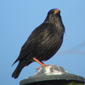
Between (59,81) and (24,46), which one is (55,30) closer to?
(24,46)

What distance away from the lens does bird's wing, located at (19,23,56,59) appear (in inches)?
280

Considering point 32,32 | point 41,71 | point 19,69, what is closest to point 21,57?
point 19,69

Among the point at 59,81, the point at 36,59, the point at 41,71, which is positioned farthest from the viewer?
the point at 36,59

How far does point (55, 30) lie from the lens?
23.6ft

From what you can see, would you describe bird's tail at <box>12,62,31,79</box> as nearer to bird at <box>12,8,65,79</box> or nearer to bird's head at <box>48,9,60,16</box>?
bird at <box>12,8,65,79</box>

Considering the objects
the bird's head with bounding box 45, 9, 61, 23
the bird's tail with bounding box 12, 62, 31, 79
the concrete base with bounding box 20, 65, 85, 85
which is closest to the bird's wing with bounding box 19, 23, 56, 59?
the bird's tail with bounding box 12, 62, 31, 79

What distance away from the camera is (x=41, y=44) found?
706 centimetres

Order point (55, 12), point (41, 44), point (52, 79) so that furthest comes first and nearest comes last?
point (55, 12) → point (41, 44) → point (52, 79)

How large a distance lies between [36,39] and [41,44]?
226 mm

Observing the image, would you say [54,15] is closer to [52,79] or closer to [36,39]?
[36,39]

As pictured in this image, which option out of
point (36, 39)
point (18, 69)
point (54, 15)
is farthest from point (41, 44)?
point (54, 15)

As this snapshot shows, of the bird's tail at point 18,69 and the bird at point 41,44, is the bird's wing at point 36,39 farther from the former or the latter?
the bird's tail at point 18,69

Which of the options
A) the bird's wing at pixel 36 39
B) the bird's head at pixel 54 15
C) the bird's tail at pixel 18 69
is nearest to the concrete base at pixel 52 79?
the bird's tail at pixel 18 69

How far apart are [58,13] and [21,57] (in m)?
1.58
